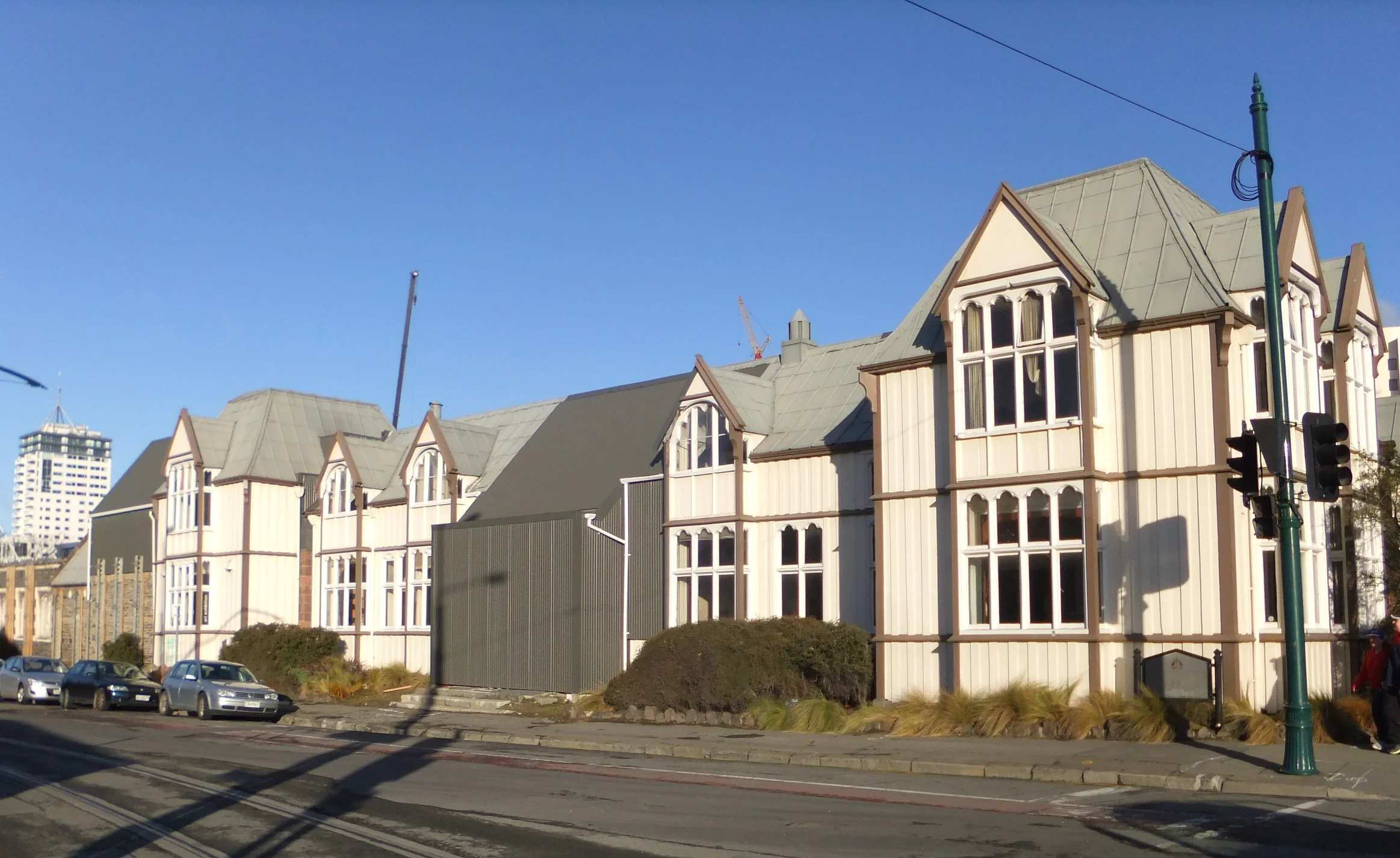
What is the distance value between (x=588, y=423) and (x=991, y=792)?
2179 cm

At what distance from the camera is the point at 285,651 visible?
1399 inches

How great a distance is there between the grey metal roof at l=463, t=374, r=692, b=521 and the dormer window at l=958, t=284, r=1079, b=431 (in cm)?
876

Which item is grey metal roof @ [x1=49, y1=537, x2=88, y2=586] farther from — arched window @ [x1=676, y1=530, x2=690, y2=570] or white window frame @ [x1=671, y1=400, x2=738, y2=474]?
arched window @ [x1=676, y1=530, x2=690, y2=570]

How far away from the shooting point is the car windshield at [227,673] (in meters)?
29.7

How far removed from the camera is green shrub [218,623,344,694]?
116 feet

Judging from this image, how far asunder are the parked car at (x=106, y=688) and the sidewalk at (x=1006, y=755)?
10.9 m

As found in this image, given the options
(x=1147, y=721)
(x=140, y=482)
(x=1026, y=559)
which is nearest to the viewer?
(x=1147, y=721)

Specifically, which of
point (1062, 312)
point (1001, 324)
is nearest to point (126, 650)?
point (1001, 324)

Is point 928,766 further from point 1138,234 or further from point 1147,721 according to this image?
point 1138,234

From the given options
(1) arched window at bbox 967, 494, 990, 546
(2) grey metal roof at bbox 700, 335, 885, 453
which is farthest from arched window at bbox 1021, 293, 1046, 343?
(2) grey metal roof at bbox 700, 335, 885, 453

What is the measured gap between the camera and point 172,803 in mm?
14141

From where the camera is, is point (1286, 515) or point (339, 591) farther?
point (339, 591)

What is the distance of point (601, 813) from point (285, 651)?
2500cm

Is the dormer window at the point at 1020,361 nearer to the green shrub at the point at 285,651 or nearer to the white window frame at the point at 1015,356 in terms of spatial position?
the white window frame at the point at 1015,356
